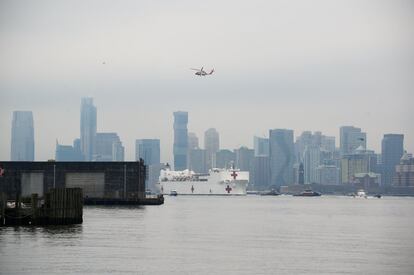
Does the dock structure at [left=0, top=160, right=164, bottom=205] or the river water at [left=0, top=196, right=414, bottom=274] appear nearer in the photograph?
the river water at [left=0, top=196, right=414, bottom=274]

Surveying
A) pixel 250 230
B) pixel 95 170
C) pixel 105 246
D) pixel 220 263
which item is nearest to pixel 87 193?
pixel 95 170

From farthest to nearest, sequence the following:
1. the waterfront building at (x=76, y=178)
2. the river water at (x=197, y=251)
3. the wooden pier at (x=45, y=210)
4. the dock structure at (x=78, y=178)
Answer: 1. the waterfront building at (x=76, y=178)
2. the dock structure at (x=78, y=178)
3. the wooden pier at (x=45, y=210)
4. the river water at (x=197, y=251)

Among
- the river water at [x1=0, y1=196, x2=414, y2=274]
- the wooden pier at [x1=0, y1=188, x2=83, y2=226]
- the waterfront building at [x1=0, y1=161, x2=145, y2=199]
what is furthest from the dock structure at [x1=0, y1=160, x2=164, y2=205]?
the wooden pier at [x1=0, y1=188, x2=83, y2=226]

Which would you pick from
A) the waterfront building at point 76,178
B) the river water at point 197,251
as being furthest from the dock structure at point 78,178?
the river water at point 197,251

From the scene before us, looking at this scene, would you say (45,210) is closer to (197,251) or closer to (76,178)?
(197,251)

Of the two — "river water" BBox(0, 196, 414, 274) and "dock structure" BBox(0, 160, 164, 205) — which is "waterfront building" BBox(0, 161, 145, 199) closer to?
"dock structure" BBox(0, 160, 164, 205)

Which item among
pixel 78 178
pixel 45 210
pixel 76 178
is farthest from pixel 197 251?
pixel 76 178

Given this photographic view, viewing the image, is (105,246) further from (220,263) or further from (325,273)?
(325,273)

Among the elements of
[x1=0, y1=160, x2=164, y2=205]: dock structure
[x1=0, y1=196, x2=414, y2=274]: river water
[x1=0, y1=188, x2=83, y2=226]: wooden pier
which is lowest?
[x1=0, y1=196, x2=414, y2=274]: river water

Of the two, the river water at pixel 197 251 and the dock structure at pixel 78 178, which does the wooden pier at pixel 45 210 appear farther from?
the dock structure at pixel 78 178
